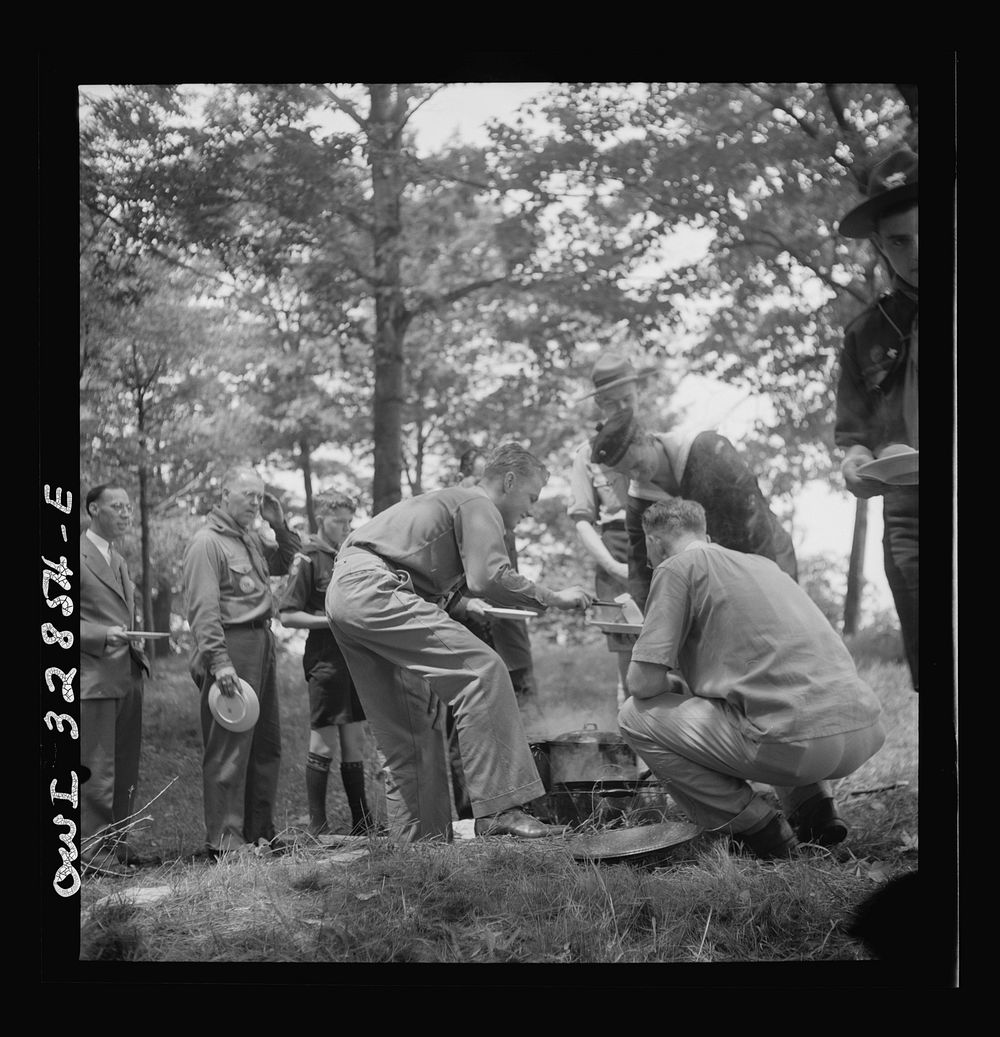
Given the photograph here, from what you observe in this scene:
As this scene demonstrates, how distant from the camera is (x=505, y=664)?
215 inches

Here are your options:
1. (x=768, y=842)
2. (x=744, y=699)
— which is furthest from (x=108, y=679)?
(x=768, y=842)

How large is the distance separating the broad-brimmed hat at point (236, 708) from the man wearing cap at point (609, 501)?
1.58m

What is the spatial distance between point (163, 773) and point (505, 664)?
4.97 ft

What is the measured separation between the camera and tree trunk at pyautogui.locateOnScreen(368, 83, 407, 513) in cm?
551

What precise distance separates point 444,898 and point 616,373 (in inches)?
92.2

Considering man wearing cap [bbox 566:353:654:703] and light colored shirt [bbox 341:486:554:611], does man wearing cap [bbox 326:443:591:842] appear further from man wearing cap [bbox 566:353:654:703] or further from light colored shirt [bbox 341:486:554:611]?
man wearing cap [bbox 566:353:654:703]

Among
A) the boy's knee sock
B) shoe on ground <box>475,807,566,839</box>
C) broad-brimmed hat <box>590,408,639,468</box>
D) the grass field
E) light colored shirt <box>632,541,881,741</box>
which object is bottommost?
the grass field

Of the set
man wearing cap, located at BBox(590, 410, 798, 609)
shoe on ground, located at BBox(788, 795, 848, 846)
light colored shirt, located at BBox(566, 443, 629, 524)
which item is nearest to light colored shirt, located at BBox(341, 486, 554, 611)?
light colored shirt, located at BBox(566, 443, 629, 524)

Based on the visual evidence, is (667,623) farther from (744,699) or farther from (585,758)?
(585,758)

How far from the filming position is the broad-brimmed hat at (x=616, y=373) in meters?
5.61

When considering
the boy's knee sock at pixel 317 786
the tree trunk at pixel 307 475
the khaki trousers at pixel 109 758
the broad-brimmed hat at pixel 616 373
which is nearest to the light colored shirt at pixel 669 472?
the broad-brimmed hat at pixel 616 373

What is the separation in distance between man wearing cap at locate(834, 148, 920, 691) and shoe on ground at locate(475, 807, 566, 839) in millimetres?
1707

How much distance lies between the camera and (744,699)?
5.23m

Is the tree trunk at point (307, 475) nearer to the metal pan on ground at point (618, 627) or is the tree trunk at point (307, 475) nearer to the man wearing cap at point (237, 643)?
the man wearing cap at point (237, 643)
